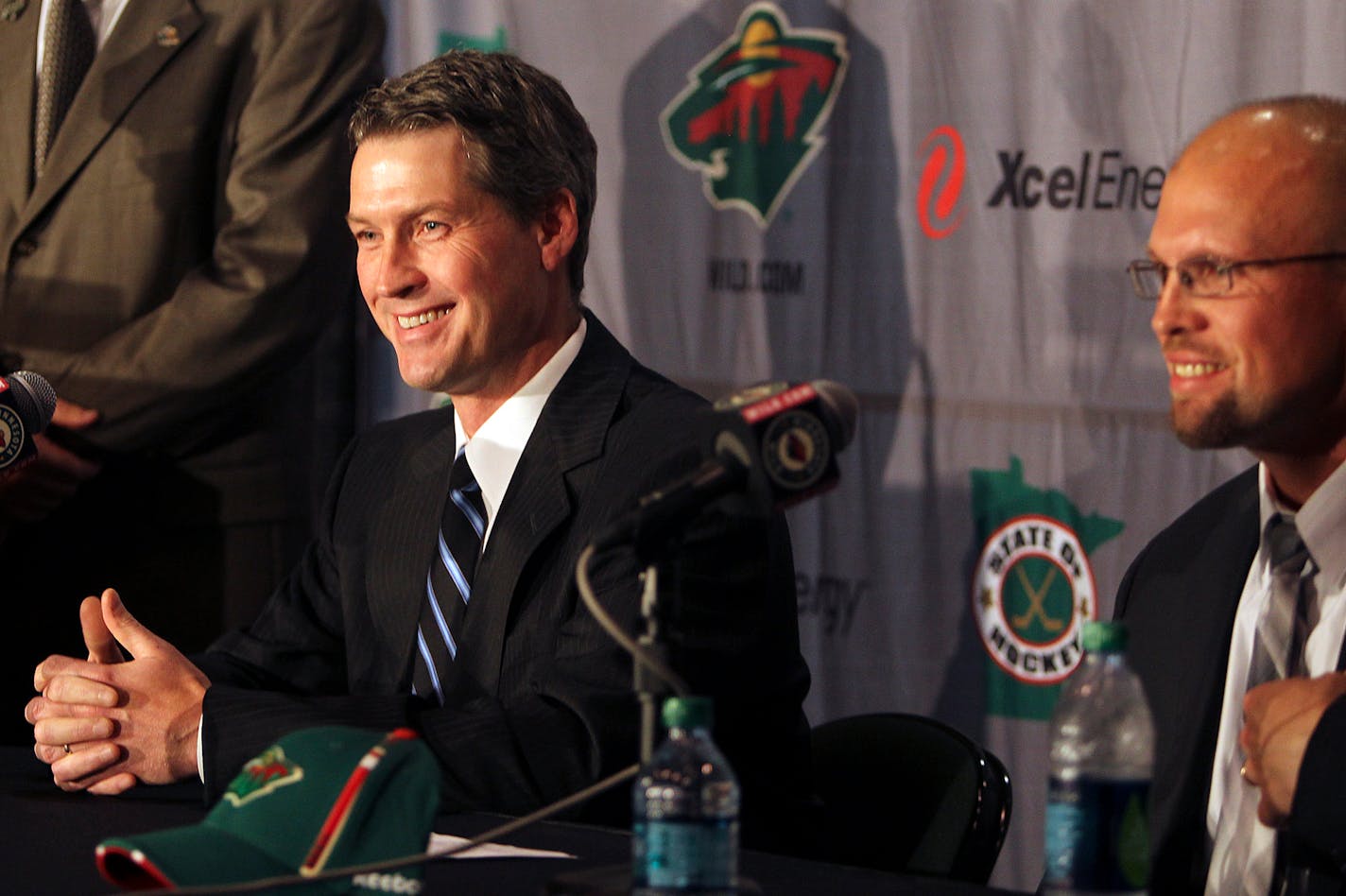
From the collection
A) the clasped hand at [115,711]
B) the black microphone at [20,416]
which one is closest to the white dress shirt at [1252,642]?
the clasped hand at [115,711]

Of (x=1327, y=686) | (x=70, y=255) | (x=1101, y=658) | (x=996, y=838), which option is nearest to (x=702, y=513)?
(x=1101, y=658)

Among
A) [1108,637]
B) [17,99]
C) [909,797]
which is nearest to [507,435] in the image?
[909,797]

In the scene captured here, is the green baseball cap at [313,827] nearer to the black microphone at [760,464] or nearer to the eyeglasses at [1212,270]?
the black microphone at [760,464]

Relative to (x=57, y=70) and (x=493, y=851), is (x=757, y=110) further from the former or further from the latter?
(x=493, y=851)

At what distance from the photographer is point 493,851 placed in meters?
1.80

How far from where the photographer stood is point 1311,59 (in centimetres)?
318

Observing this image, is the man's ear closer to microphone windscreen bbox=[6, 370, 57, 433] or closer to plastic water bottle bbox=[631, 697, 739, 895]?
microphone windscreen bbox=[6, 370, 57, 433]

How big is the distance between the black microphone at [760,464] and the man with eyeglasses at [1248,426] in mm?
795

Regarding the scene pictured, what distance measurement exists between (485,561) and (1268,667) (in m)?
1.01

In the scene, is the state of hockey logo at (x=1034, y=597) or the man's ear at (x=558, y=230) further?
the state of hockey logo at (x=1034, y=597)

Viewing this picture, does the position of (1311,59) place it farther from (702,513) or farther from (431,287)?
(702,513)

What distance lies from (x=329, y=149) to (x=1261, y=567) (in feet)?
6.92

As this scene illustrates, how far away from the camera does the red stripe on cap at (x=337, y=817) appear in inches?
58.1

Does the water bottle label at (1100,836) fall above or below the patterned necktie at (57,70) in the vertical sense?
below
